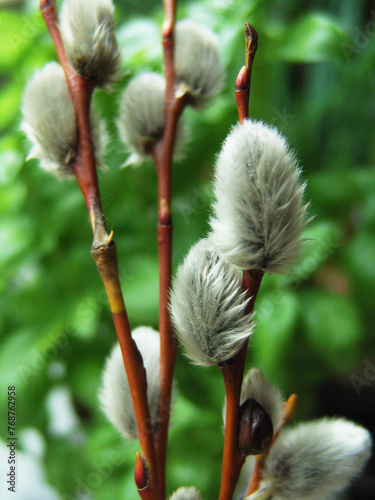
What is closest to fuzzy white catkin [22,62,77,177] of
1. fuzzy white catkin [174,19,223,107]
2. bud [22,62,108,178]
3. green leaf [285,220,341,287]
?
bud [22,62,108,178]

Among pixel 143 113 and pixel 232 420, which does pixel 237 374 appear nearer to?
pixel 232 420

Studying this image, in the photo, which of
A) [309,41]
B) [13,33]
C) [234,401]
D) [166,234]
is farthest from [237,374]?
[13,33]

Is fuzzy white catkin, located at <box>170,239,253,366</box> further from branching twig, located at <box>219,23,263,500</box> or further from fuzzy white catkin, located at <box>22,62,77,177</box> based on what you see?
fuzzy white catkin, located at <box>22,62,77,177</box>

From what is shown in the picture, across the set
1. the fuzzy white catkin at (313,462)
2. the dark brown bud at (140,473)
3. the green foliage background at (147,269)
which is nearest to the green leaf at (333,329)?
the green foliage background at (147,269)

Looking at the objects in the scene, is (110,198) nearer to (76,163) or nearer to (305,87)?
(76,163)

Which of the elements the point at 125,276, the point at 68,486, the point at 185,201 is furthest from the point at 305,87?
the point at 68,486

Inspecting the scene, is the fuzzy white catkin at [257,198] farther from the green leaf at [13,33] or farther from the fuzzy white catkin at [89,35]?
the green leaf at [13,33]
